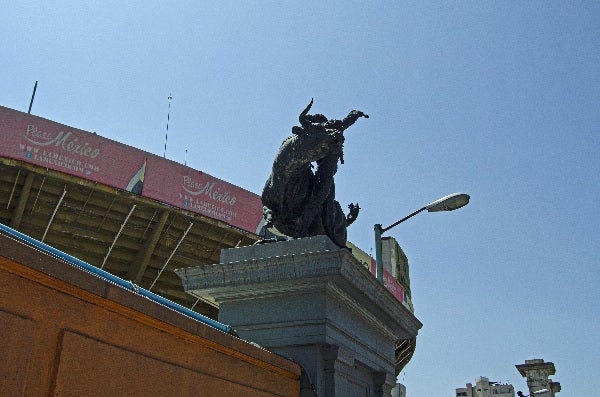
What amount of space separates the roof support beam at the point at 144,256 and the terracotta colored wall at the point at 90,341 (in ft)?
62.3

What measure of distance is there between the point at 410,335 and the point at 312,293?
1942mm

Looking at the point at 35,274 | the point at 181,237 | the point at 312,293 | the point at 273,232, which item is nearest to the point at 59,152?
the point at 181,237

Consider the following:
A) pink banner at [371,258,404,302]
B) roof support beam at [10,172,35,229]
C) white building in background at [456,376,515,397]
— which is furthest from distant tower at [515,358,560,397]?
white building in background at [456,376,515,397]

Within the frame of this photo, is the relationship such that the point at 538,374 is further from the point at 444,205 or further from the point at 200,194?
the point at 444,205

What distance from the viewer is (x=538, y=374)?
954 inches

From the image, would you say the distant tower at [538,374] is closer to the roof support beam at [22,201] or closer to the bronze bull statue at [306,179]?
the roof support beam at [22,201]

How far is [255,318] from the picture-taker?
4625mm

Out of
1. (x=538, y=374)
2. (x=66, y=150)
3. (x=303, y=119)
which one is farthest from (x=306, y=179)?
(x=538, y=374)

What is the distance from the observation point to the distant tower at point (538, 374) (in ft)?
78.4

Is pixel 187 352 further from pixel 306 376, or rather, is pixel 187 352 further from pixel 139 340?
pixel 306 376

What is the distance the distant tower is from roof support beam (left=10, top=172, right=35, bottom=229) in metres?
18.7

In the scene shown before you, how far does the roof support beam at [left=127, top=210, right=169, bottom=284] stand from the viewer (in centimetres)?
2237

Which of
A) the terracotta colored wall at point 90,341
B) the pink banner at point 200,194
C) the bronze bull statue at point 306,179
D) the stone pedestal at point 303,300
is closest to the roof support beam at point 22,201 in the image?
the pink banner at point 200,194

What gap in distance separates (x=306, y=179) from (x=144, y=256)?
1885cm
